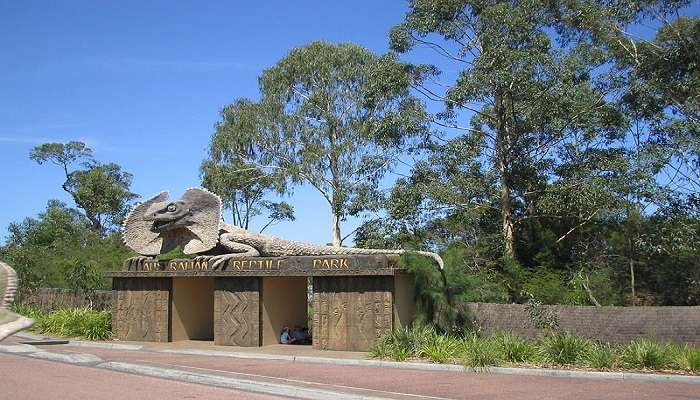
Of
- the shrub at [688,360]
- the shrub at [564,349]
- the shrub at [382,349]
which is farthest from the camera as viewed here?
the shrub at [382,349]

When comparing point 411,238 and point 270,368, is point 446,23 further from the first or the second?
point 270,368

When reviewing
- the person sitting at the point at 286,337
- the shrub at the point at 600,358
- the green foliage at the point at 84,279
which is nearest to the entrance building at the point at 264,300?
the person sitting at the point at 286,337

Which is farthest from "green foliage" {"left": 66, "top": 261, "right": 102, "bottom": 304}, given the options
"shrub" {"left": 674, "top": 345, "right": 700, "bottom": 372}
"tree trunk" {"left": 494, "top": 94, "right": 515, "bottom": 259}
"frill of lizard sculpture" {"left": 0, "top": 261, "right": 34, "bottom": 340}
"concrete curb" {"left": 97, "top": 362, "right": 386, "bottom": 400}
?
"frill of lizard sculpture" {"left": 0, "top": 261, "right": 34, "bottom": 340}

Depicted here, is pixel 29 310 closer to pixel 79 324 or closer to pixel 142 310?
pixel 79 324

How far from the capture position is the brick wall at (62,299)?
26114 millimetres

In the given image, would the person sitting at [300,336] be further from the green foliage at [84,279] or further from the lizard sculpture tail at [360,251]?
the green foliage at [84,279]

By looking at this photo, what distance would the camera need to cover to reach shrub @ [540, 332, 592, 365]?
46.1ft

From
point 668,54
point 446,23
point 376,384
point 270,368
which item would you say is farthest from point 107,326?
point 668,54

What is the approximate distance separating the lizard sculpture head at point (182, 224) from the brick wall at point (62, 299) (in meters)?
5.47

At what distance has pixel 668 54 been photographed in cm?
2167

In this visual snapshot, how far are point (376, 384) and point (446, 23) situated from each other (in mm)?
15079

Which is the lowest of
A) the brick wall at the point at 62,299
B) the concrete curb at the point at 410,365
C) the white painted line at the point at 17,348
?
the concrete curb at the point at 410,365

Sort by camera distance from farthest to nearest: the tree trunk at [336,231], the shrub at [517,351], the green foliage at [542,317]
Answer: the tree trunk at [336,231]
the green foliage at [542,317]
the shrub at [517,351]

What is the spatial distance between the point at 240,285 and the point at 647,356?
34.5 feet
